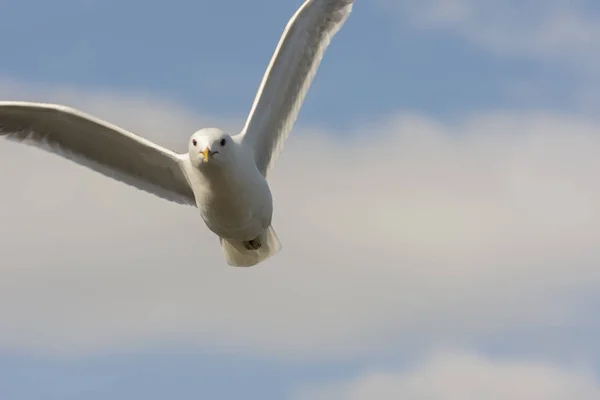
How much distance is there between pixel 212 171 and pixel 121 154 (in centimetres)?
262

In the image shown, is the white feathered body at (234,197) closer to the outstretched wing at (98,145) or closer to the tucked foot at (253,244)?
the tucked foot at (253,244)

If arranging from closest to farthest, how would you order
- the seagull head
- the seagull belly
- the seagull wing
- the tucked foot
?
the seagull head < the seagull belly < the seagull wing < the tucked foot

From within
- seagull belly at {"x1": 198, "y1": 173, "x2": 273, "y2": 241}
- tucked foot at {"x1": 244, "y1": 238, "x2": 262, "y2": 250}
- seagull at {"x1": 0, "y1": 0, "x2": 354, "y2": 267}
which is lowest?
seagull belly at {"x1": 198, "y1": 173, "x2": 273, "y2": 241}

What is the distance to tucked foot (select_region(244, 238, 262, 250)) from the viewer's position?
18.7m

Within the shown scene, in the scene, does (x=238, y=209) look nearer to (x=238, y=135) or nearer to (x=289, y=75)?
(x=238, y=135)

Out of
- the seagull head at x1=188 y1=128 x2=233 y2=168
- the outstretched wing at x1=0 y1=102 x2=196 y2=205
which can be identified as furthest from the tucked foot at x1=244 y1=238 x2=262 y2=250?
the seagull head at x1=188 y1=128 x2=233 y2=168

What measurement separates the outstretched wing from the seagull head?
1.49 metres

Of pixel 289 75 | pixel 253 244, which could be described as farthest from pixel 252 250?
pixel 289 75

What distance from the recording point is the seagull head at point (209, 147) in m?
16.5

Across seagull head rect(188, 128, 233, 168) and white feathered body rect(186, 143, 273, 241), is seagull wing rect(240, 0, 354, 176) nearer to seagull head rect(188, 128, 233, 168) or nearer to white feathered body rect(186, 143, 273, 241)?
white feathered body rect(186, 143, 273, 241)

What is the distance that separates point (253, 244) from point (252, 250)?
6.0 inches

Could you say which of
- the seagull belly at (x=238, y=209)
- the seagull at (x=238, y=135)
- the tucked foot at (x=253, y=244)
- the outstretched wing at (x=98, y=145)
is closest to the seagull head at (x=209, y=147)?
the seagull belly at (x=238, y=209)

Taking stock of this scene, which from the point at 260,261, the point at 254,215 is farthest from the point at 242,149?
the point at 260,261

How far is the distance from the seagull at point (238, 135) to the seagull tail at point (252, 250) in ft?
0.04
